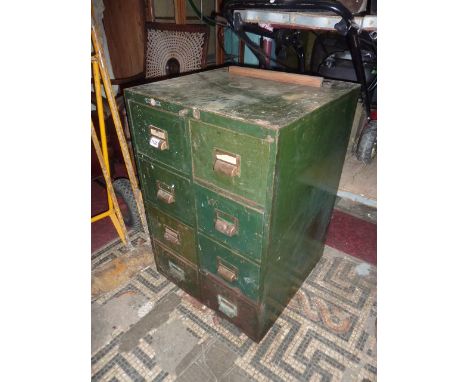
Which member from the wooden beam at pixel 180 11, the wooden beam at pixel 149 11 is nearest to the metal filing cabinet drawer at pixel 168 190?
the wooden beam at pixel 149 11

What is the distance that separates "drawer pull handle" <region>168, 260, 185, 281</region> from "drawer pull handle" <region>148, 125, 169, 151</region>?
0.77 metres

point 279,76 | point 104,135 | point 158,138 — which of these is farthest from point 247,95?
point 104,135

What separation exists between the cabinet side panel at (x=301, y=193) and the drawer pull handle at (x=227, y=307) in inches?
6.4

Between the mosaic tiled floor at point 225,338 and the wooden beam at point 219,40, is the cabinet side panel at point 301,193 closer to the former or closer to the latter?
the mosaic tiled floor at point 225,338

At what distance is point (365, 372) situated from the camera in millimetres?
1418

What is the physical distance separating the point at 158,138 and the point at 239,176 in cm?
44

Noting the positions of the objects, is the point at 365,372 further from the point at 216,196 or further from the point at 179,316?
the point at 216,196

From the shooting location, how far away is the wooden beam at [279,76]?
4.44ft

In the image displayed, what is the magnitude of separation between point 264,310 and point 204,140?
0.87 meters

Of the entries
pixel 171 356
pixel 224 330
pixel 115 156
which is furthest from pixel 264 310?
pixel 115 156

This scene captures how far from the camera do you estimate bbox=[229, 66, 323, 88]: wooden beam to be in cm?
135

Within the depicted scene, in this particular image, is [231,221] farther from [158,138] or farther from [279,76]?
[279,76]

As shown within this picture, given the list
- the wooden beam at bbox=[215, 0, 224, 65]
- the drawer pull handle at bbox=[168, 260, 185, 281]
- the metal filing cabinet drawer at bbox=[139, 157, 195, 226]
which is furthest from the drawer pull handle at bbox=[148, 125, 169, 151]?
the wooden beam at bbox=[215, 0, 224, 65]

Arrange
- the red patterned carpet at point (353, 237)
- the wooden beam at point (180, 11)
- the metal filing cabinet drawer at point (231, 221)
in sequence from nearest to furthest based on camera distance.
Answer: the metal filing cabinet drawer at point (231, 221), the red patterned carpet at point (353, 237), the wooden beam at point (180, 11)
